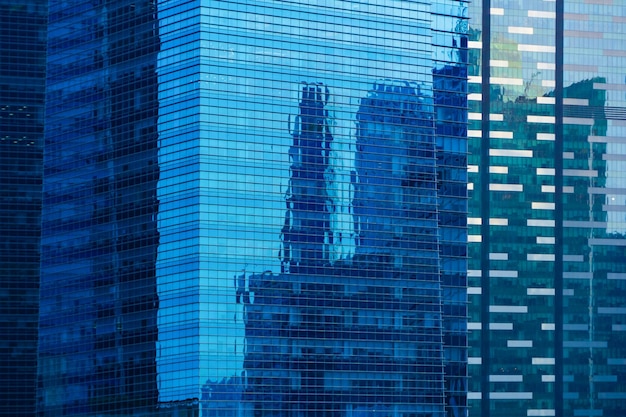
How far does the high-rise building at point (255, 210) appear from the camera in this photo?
17025cm

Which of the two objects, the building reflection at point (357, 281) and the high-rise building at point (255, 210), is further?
the building reflection at point (357, 281)

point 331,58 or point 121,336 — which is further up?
point 331,58

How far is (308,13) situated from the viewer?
180m

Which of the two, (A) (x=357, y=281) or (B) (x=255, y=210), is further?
(A) (x=357, y=281)

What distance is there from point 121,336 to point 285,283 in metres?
20.9

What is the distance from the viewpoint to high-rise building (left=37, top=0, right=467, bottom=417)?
170 metres

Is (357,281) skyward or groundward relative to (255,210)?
groundward

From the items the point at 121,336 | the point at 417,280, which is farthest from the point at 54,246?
the point at 417,280

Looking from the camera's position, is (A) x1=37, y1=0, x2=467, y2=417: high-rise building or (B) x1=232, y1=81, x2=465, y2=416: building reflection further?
(B) x1=232, y1=81, x2=465, y2=416: building reflection

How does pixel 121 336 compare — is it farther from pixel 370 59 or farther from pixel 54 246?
pixel 370 59

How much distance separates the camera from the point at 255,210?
172875 millimetres

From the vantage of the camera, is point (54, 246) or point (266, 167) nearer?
point (266, 167)

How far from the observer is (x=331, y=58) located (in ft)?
594

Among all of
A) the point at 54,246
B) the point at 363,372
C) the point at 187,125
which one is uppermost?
the point at 187,125
